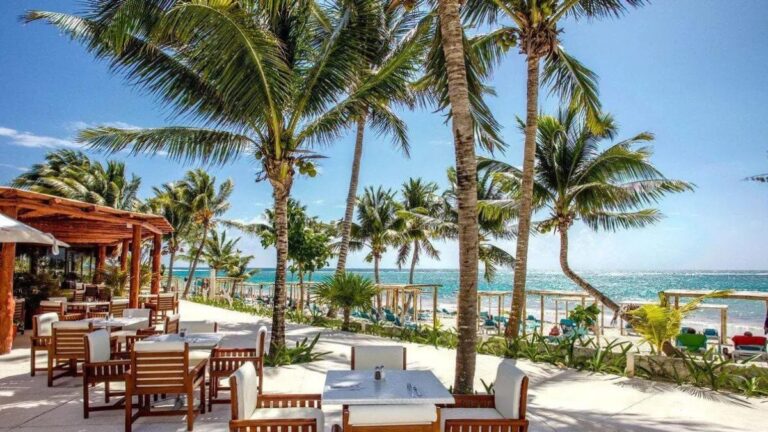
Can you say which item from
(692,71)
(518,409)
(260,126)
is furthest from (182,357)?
(692,71)

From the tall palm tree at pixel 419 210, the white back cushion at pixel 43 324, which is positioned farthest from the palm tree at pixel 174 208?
the white back cushion at pixel 43 324

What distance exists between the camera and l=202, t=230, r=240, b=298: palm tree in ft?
127

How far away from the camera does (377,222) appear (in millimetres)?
26281

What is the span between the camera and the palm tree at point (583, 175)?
11.8m

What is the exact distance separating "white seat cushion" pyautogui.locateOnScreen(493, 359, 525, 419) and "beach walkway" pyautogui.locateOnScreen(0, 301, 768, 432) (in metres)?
1.27

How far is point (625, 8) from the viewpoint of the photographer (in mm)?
9320

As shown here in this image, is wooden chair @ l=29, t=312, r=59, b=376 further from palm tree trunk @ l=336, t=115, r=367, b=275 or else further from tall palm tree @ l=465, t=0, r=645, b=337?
palm tree trunk @ l=336, t=115, r=367, b=275

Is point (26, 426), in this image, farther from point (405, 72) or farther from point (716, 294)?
point (716, 294)

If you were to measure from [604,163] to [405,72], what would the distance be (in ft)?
22.6

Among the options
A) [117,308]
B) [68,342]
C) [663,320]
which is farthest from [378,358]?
[117,308]

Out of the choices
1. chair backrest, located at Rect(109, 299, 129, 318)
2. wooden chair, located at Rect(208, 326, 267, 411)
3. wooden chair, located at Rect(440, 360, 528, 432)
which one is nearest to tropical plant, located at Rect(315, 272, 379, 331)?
chair backrest, located at Rect(109, 299, 129, 318)

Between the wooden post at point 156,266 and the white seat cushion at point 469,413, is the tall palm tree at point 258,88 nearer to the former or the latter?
the white seat cushion at point 469,413

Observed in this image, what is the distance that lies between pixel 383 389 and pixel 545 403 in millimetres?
2975

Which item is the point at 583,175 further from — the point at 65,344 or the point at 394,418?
the point at 65,344
